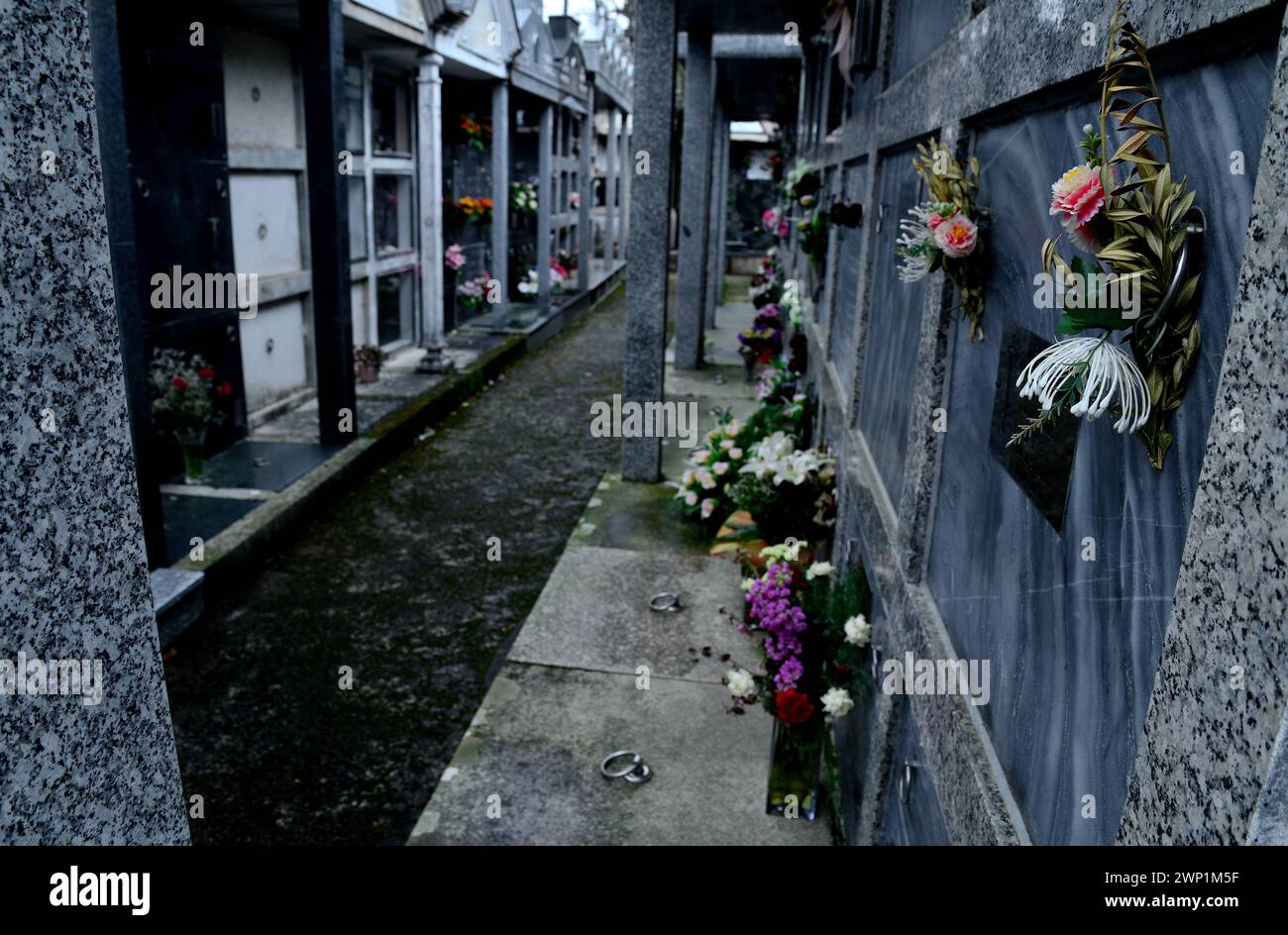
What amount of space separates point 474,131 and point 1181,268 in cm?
1585

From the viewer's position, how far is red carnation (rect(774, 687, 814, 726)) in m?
3.71

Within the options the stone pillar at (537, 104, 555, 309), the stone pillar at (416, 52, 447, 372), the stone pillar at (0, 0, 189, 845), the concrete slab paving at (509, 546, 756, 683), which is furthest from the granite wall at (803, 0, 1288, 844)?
the stone pillar at (537, 104, 555, 309)

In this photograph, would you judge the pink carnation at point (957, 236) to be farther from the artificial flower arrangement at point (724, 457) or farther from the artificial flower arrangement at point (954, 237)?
the artificial flower arrangement at point (724, 457)

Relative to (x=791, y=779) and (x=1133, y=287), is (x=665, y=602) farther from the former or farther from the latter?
(x=1133, y=287)

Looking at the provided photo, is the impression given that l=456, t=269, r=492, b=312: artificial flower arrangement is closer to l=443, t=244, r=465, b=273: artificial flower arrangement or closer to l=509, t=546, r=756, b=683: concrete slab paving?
l=443, t=244, r=465, b=273: artificial flower arrangement

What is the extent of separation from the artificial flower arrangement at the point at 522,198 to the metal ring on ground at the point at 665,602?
14153 millimetres

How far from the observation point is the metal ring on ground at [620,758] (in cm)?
443

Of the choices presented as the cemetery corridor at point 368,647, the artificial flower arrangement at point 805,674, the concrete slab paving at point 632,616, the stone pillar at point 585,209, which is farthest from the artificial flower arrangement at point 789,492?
the stone pillar at point 585,209

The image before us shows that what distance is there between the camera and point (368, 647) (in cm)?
588

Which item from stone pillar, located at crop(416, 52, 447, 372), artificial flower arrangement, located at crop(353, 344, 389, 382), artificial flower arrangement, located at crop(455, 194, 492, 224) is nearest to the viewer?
artificial flower arrangement, located at crop(353, 344, 389, 382)

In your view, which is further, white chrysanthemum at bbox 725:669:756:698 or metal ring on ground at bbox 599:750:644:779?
metal ring on ground at bbox 599:750:644:779

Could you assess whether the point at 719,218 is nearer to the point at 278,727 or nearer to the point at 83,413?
the point at 278,727

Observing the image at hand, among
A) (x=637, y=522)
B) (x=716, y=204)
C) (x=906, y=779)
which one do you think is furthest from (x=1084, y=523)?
(x=716, y=204)

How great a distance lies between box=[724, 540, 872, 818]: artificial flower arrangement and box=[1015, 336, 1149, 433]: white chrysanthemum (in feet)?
7.95
